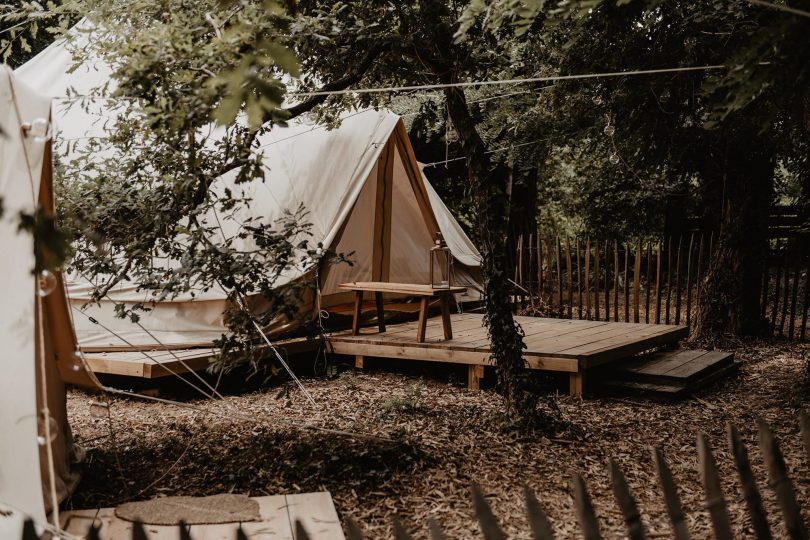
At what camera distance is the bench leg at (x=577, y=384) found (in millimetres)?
5832

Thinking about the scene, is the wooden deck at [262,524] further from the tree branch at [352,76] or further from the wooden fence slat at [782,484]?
the tree branch at [352,76]

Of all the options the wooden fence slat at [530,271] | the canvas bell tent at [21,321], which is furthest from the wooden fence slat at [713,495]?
the wooden fence slat at [530,271]

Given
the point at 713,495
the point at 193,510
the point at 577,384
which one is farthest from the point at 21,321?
the point at 577,384

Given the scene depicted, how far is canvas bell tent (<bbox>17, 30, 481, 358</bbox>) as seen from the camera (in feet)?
21.9

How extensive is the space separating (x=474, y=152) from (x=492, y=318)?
109cm

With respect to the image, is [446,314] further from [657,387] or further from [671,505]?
[671,505]

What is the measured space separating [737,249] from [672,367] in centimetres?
257

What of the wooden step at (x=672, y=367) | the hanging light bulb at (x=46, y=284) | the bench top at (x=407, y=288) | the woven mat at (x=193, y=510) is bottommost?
the woven mat at (x=193, y=510)

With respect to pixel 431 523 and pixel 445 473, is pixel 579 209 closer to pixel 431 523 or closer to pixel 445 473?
pixel 445 473

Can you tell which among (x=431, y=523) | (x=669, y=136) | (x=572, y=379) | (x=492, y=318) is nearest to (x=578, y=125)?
(x=669, y=136)

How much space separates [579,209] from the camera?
13.4 m

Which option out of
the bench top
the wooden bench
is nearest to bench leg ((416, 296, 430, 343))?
the wooden bench

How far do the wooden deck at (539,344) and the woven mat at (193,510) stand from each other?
8.70ft

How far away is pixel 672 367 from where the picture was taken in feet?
20.5
